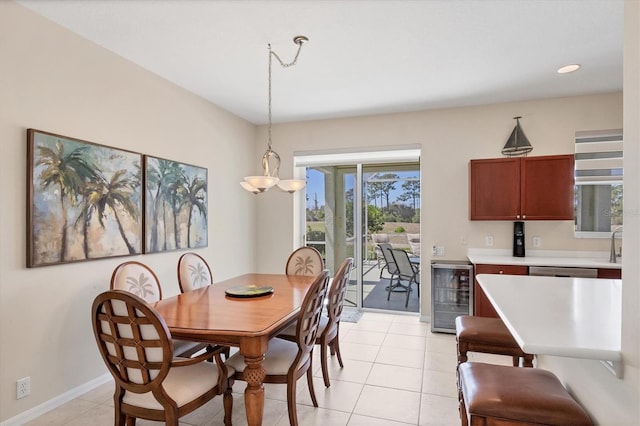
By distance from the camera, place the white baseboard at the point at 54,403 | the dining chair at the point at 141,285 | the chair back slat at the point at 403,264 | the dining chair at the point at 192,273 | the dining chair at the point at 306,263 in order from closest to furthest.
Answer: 1. the white baseboard at the point at 54,403
2. the dining chair at the point at 141,285
3. the dining chair at the point at 192,273
4. the dining chair at the point at 306,263
5. the chair back slat at the point at 403,264

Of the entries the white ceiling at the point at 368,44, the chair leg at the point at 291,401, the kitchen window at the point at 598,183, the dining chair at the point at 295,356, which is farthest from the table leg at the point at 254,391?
the kitchen window at the point at 598,183

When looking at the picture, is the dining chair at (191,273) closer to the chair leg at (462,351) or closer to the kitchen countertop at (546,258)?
the chair leg at (462,351)

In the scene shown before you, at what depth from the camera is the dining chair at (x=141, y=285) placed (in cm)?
237

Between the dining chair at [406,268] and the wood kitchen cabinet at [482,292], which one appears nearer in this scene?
the wood kitchen cabinet at [482,292]

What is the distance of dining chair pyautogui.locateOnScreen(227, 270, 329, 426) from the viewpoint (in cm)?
205

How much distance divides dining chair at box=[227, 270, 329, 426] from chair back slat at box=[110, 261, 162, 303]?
895mm

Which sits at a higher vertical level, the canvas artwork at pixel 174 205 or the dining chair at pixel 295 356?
the canvas artwork at pixel 174 205

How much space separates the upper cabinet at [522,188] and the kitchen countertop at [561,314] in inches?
69.2

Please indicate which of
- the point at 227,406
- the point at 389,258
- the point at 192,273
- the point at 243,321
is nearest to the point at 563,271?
the point at 389,258

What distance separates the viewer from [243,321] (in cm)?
197

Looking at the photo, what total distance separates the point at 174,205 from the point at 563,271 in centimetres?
400

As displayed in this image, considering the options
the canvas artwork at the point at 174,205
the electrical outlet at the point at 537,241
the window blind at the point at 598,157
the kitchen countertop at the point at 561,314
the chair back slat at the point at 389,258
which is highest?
the window blind at the point at 598,157

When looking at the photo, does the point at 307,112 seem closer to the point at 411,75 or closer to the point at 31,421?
the point at 411,75

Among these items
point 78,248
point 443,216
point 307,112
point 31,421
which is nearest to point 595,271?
point 443,216
